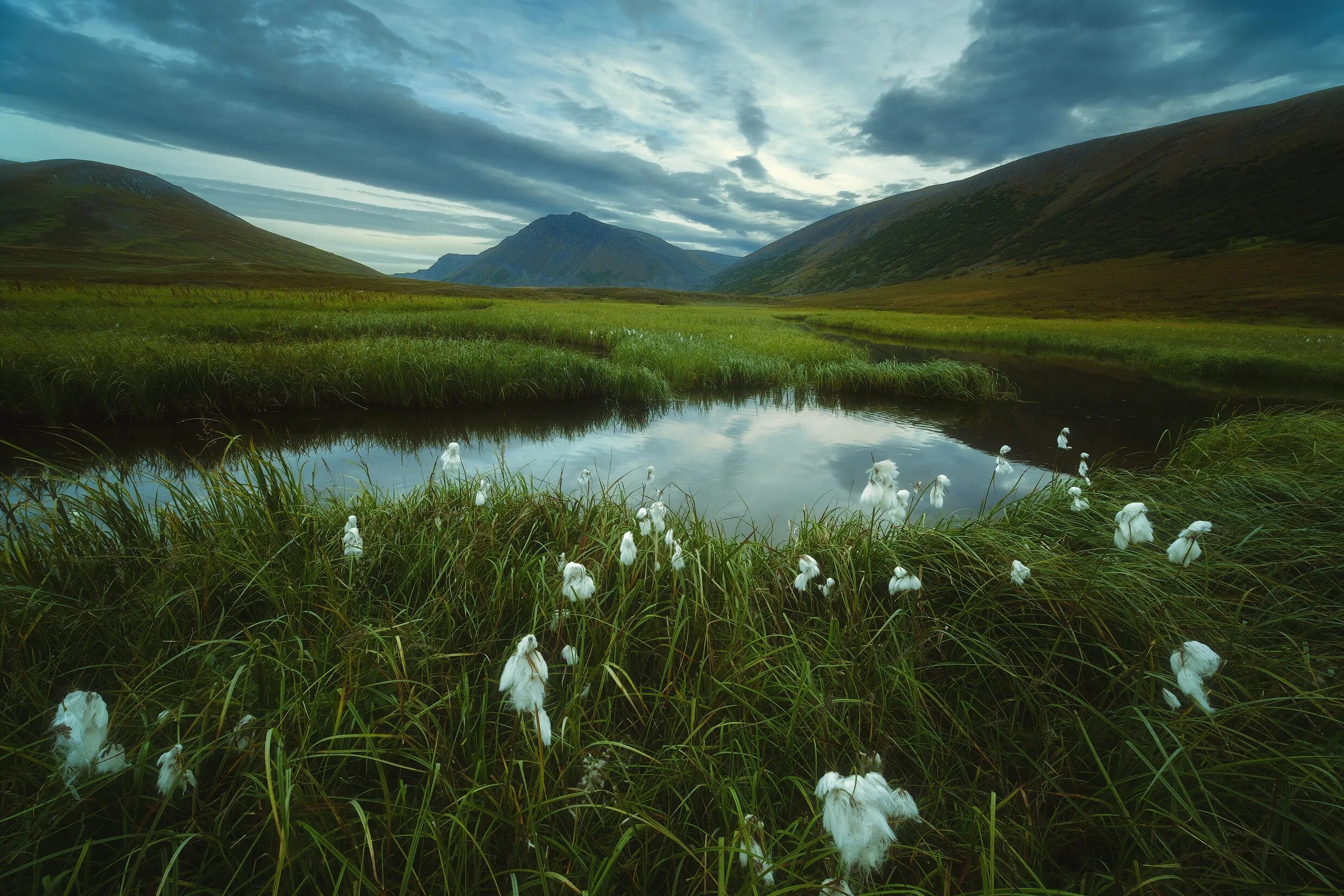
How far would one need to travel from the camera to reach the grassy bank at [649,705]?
1690 millimetres

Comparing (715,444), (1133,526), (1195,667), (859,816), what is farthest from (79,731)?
(715,444)

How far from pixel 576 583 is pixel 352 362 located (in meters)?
11.3

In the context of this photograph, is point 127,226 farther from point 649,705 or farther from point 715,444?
point 649,705

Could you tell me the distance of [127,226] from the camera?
417ft

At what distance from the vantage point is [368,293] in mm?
36219

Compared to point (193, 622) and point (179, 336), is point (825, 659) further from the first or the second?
point (179, 336)

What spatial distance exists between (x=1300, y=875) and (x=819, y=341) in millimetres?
19794

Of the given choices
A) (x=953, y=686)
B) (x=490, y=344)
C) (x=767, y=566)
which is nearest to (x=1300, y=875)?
(x=953, y=686)

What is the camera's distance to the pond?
22.2ft

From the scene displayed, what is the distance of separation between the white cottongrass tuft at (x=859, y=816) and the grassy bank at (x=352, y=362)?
448 inches

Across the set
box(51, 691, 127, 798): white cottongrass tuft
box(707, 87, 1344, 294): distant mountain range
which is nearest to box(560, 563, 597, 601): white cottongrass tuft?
box(51, 691, 127, 798): white cottongrass tuft

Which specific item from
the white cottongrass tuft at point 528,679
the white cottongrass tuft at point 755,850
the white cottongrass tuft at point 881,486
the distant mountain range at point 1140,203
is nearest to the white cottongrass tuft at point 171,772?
the white cottongrass tuft at point 528,679

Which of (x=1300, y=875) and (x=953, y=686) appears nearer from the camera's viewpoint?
(x=1300, y=875)

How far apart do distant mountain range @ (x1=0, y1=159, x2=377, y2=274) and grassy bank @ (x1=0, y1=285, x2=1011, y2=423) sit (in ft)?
300
